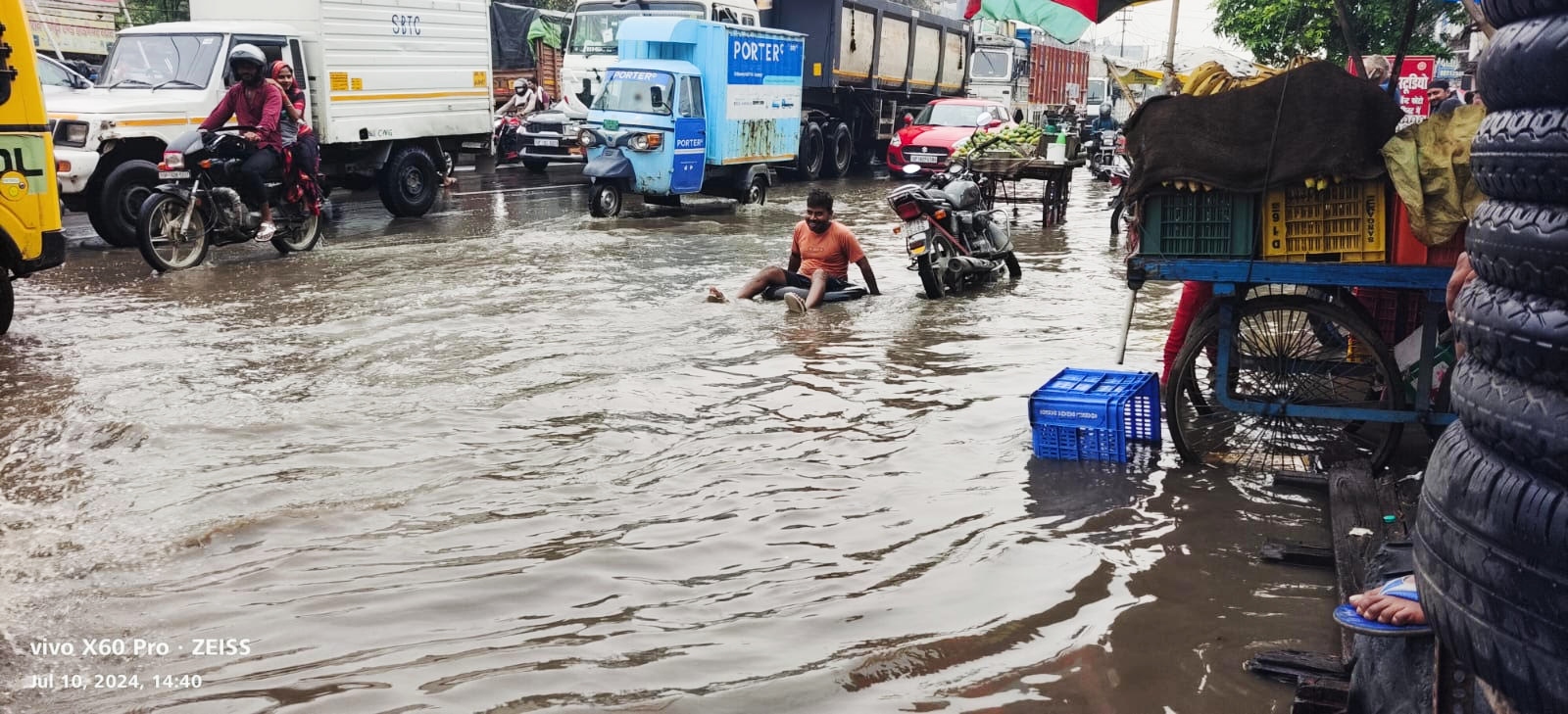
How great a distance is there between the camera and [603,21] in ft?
68.5

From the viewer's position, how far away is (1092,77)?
53812 mm

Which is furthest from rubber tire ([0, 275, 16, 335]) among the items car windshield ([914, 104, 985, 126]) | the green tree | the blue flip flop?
the green tree

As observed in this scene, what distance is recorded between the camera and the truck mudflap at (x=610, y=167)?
52.3ft

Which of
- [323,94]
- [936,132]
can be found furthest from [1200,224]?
[936,132]

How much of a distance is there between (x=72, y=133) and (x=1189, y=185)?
10.5 m

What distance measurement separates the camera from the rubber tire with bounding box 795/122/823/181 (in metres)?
24.2

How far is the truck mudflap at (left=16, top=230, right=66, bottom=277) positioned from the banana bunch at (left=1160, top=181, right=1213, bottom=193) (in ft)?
22.3

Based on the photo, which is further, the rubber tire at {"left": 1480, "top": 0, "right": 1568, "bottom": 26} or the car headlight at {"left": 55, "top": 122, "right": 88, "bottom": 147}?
the car headlight at {"left": 55, "top": 122, "right": 88, "bottom": 147}

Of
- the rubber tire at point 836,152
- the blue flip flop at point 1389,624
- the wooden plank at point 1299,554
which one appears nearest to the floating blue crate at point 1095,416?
the wooden plank at point 1299,554

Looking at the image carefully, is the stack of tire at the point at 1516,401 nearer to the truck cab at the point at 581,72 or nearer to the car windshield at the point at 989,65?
the truck cab at the point at 581,72

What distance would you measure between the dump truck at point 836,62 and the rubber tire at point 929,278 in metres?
10.5

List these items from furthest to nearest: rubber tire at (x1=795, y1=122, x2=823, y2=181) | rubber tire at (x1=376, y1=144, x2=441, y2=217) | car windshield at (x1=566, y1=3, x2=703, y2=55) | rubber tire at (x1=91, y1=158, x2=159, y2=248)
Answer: rubber tire at (x1=795, y1=122, x2=823, y2=181) < car windshield at (x1=566, y1=3, x2=703, y2=55) < rubber tire at (x1=376, y1=144, x2=441, y2=217) < rubber tire at (x1=91, y1=158, x2=159, y2=248)

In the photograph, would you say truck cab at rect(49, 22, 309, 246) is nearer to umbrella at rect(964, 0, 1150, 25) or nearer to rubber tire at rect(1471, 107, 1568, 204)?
umbrella at rect(964, 0, 1150, 25)

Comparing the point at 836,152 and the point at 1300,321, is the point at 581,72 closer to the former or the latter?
the point at 836,152
